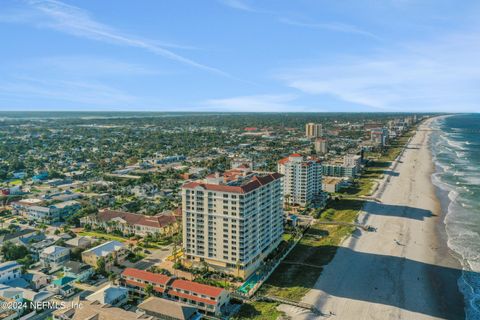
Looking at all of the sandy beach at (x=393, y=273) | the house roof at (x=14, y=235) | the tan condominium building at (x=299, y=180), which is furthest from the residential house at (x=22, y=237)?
the tan condominium building at (x=299, y=180)

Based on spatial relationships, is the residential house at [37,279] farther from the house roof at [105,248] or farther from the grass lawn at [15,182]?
the grass lawn at [15,182]

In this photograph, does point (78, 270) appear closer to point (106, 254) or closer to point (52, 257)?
point (106, 254)

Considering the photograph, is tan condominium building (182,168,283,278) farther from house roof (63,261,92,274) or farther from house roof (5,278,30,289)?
house roof (5,278,30,289)

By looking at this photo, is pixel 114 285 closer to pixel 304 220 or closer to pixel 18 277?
pixel 18 277

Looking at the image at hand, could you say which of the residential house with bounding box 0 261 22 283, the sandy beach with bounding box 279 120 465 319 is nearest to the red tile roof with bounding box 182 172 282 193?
the sandy beach with bounding box 279 120 465 319

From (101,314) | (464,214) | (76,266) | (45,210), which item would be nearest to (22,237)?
(45,210)

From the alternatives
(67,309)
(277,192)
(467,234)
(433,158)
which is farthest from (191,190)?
(433,158)
